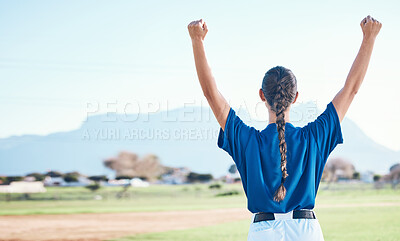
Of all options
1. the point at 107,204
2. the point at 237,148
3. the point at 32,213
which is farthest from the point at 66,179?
the point at 237,148

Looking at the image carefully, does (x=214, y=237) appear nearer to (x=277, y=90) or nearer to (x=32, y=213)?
(x=277, y=90)

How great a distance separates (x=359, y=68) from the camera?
1.87m

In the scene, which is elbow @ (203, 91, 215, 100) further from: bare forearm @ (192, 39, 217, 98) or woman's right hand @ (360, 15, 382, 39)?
woman's right hand @ (360, 15, 382, 39)

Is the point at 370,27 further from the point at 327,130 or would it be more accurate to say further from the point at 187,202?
the point at 187,202

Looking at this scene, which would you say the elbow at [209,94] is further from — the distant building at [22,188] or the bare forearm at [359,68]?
the distant building at [22,188]

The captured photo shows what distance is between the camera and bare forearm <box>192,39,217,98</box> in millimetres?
1756

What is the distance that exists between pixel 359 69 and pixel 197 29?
694 mm

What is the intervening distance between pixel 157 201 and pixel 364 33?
1192 inches

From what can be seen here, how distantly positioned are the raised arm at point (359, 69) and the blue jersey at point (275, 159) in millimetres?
102

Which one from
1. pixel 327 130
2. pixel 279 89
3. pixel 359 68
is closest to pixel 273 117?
pixel 279 89

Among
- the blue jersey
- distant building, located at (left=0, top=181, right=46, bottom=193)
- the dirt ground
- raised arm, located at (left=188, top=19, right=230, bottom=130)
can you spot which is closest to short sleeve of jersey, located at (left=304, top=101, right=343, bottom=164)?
the blue jersey

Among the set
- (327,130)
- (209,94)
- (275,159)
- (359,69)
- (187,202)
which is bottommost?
(187,202)

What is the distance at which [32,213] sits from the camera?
21.6 meters

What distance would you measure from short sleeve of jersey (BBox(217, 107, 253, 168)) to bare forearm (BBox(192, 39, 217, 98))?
0.12 meters
